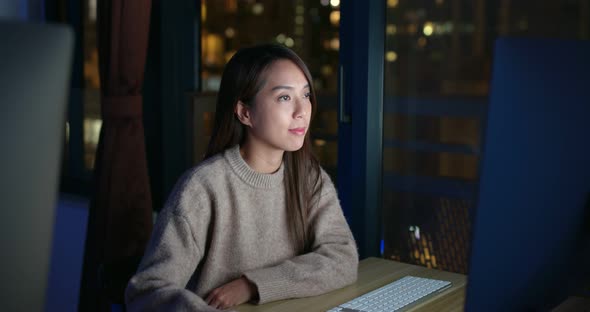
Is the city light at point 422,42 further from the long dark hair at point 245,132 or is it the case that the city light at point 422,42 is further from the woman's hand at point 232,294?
the woman's hand at point 232,294

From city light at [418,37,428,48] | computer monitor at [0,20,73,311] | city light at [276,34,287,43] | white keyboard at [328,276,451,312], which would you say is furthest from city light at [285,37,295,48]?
computer monitor at [0,20,73,311]

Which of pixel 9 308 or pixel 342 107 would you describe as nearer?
pixel 9 308

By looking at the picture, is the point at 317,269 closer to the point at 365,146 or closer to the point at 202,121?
the point at 365,146

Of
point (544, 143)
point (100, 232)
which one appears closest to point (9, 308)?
point (544, 143)

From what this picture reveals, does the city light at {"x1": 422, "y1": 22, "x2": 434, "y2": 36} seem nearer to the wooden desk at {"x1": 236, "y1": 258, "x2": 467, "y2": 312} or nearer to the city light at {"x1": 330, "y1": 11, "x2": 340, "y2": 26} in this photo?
the city light at {"x1": 330, "y1": 11, "x2": 340, "y2": 26}

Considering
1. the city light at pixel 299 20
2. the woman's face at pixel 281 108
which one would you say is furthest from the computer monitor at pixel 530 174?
the city light at pixel 299 20

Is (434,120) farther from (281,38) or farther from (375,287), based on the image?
(375,287)

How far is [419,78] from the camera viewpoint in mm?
2275

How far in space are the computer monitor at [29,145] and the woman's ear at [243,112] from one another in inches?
44.5

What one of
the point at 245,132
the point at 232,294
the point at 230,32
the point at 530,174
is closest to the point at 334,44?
the point at 230,32

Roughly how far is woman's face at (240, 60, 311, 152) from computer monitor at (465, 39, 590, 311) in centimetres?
82

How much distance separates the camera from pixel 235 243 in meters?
1.71

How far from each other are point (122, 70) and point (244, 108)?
2.32ft

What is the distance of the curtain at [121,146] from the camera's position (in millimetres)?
2264
